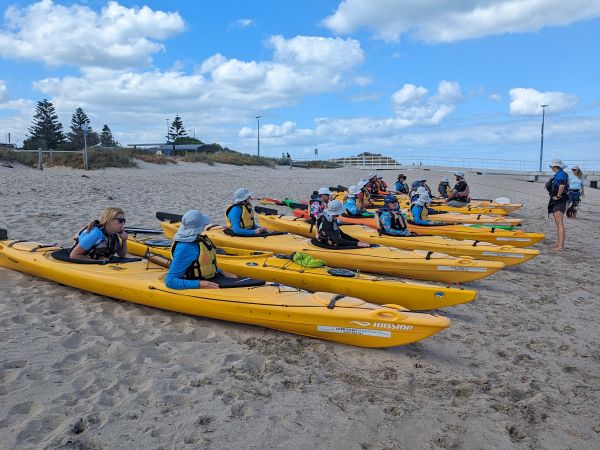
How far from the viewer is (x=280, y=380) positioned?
353cm

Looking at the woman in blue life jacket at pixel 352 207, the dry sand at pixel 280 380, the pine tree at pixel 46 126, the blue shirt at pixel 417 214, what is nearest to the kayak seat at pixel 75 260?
the dry sand at pixel 280 380

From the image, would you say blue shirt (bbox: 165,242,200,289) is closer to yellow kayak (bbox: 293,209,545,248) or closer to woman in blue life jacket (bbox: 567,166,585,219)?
yellow kayak (bbox: 293,209,545,248)

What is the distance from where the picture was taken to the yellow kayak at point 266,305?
A: 3924mm

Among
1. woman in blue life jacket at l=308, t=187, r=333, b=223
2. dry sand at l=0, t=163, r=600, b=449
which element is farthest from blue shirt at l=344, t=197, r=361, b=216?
dry sand at l=0, t=163, r=600, b=449

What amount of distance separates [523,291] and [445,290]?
82.5 inches

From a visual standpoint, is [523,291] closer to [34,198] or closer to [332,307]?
[332,307]

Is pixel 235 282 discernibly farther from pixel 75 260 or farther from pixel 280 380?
pixel 75 260

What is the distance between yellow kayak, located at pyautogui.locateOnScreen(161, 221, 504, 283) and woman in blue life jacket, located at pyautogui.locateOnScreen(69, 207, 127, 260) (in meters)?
2.29

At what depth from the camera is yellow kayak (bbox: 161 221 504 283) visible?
6062 millimetres

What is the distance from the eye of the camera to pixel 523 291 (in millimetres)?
6188

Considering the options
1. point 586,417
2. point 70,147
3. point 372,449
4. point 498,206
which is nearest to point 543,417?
point 586,417

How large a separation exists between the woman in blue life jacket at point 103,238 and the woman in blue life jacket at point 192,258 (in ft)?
2.97

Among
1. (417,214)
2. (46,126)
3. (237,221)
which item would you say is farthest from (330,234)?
(46,126)

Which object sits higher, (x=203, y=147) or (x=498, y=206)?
(x=203, y=147)
